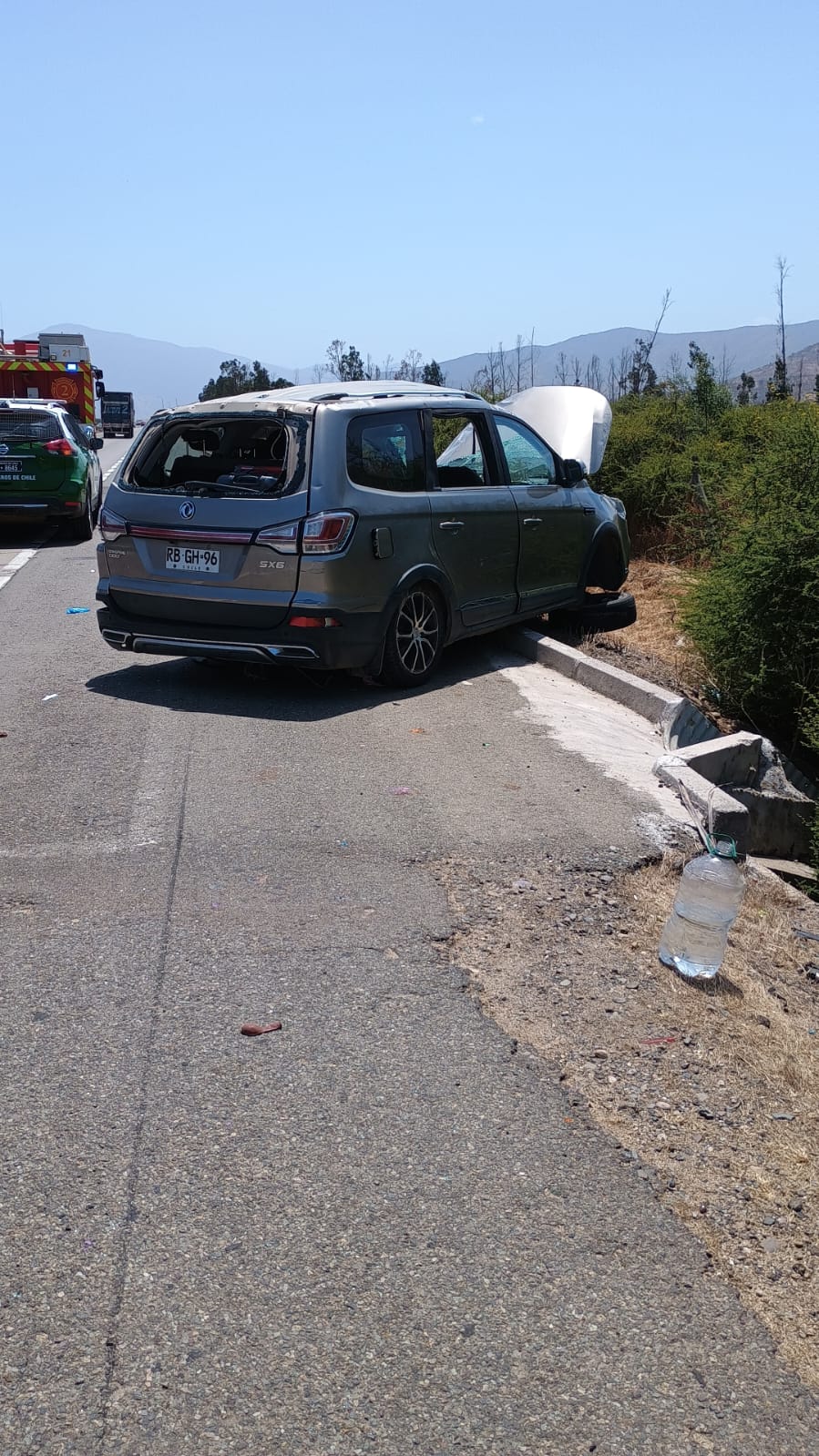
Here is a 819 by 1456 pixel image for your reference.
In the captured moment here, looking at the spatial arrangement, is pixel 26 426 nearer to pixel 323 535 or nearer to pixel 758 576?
pixel 323 535

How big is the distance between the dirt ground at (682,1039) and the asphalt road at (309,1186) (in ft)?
0.34

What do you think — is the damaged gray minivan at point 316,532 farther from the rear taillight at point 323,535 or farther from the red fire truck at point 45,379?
the red fire truck at point 45,379

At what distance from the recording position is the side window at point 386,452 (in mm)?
7613

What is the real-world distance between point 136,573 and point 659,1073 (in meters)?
5.19

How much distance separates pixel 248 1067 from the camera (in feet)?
12.1

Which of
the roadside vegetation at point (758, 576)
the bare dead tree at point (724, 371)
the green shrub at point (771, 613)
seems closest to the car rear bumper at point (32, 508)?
the roadside vegetation at point (758, 576)

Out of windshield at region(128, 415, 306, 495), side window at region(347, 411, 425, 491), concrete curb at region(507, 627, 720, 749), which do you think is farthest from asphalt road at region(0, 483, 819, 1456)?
windshield at region(128, 415, 306, 495)

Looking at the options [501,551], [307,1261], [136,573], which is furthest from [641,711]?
[307,1261]

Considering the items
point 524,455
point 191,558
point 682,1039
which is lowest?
point 682,1039

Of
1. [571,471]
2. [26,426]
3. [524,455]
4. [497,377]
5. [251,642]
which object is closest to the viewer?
[251,642]

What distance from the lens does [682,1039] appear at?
3990mm

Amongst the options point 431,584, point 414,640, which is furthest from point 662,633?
point 414,640

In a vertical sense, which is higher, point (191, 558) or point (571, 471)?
point (571, 471)

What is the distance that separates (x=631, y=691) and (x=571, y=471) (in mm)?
2365
